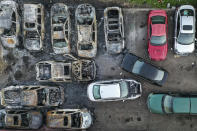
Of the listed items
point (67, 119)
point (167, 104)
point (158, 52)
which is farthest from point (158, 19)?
point (67, 119)

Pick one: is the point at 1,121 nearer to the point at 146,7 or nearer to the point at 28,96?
the point at 28,96

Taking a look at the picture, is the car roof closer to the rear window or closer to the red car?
the red car

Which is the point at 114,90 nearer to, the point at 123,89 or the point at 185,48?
the point at 123,89

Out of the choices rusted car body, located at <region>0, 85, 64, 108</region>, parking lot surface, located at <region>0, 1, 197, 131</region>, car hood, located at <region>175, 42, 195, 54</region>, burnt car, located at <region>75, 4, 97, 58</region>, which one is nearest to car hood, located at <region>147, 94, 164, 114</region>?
parking lot surface, located at <region>0, 1, 197, 131</region>

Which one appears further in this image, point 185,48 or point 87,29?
point 87,29

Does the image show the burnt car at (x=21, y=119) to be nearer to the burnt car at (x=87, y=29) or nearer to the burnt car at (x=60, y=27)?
the burnt car at (x=60, y=27)

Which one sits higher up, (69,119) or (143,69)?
(143,69)
